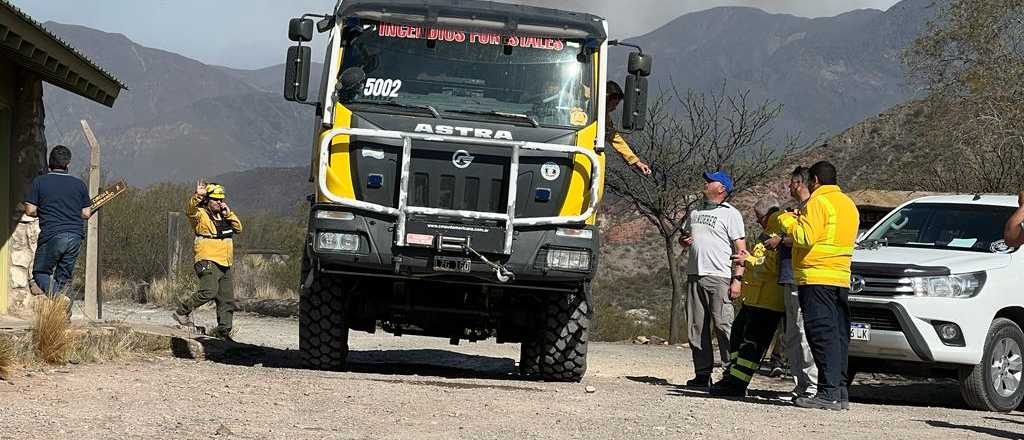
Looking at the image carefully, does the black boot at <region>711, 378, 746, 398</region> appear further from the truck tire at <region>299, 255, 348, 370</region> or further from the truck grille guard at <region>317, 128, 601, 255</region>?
the truck tire at <region>299, 255, 348, 370</region>

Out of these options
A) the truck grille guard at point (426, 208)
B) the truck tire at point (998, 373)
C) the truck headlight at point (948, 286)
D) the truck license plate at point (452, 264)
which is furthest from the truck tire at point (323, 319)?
the truck tire at point (998, 373)

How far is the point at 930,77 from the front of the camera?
33.9m

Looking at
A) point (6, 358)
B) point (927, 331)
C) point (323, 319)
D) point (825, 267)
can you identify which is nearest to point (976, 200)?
point (927, 331)

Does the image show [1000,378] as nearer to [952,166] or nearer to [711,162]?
[711,162]

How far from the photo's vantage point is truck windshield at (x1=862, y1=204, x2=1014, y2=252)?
1259 cm

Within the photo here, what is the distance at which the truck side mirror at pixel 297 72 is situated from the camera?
12.0m

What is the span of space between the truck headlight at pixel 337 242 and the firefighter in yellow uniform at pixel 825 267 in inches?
129

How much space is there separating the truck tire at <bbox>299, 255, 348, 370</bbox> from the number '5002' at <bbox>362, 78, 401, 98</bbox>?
1591 millimetres

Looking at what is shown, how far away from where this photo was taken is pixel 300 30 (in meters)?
12.0

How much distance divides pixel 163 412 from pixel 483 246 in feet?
11.6

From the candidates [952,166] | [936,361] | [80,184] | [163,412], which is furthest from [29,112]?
[952,166]

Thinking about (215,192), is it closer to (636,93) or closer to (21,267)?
(21,267)

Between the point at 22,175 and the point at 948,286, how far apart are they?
9.36 meters

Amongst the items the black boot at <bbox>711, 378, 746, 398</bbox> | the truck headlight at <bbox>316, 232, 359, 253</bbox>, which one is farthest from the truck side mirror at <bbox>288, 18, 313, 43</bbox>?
the black boot at <bbox>711, 378, 746, 398</bbox>
